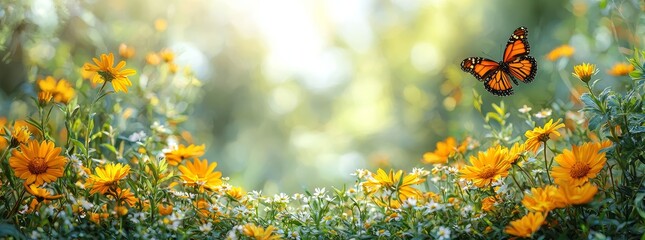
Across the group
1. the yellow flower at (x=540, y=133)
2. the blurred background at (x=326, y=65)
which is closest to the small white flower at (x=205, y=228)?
the yellow flower at (x=540, y=133)

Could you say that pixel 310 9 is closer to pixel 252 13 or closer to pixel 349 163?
pixel 252 13

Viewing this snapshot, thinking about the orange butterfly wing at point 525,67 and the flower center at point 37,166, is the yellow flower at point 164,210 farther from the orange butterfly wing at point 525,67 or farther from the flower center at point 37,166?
the orange butterfly wing at point 525,67

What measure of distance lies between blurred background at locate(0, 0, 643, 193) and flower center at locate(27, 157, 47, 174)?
53.5 inches

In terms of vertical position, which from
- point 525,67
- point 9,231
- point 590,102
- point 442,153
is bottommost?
point 9,231

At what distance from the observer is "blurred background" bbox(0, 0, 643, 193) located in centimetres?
290

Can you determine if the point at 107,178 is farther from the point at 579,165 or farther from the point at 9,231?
the point at 579,165

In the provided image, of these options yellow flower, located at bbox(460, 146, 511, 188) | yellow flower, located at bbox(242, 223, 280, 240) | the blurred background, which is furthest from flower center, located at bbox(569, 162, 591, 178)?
the blurred background

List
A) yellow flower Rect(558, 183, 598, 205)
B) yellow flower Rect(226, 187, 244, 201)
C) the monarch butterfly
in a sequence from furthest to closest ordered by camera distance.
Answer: the monarch butterfly → yellow flower Rect(226, 187, 244, 201) → yellow flower Rect(558, 183, 598, 205)

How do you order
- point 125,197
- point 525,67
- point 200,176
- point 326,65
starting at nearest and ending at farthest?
point 125,197 → point 200,176 → point 525,67 → point 326,65

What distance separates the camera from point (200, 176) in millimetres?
1404

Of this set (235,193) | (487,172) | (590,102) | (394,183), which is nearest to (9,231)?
(235,193)

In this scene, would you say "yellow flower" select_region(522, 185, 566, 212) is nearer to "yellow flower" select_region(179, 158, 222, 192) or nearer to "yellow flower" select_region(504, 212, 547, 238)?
"yellow flower" select_region(504, 212, 547, 238)

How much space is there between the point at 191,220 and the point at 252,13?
7.74 ft

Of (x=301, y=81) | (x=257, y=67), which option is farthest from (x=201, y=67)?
(x=301, y=81)
